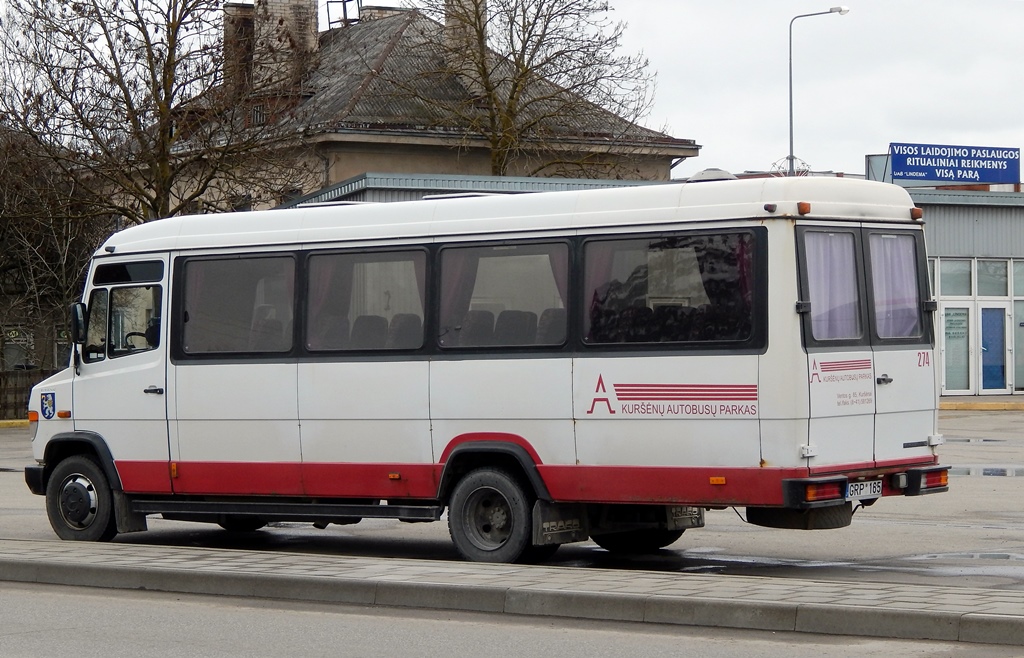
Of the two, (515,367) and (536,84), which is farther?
(536,84)

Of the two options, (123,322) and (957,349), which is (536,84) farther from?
(123,322)

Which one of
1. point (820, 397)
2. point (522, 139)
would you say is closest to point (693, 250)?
point (820, 397)

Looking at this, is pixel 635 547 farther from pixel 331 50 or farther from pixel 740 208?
pixel 331 50

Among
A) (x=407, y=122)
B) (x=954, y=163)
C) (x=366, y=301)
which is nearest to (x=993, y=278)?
(x=954, y=163)

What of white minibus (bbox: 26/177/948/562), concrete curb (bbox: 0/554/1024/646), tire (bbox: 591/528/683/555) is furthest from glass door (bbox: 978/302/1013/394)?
concrete curb (bbox: 0/554/1024/646)

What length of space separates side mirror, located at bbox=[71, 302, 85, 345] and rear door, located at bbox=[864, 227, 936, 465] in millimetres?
7033

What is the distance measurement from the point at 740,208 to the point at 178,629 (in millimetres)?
4659

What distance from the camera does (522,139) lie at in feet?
141

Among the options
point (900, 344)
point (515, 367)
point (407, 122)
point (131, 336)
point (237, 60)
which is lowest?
point (515, 367)

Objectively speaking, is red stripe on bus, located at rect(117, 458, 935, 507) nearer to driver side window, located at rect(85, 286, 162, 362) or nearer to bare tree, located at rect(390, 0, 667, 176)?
driver side window, located at rect(85, 286, 162, 362)

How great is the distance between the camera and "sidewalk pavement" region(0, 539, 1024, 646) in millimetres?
8328

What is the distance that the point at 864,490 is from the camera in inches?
432

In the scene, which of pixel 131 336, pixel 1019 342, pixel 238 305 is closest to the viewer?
pixel 238 305

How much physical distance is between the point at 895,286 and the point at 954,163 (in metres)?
35.5
